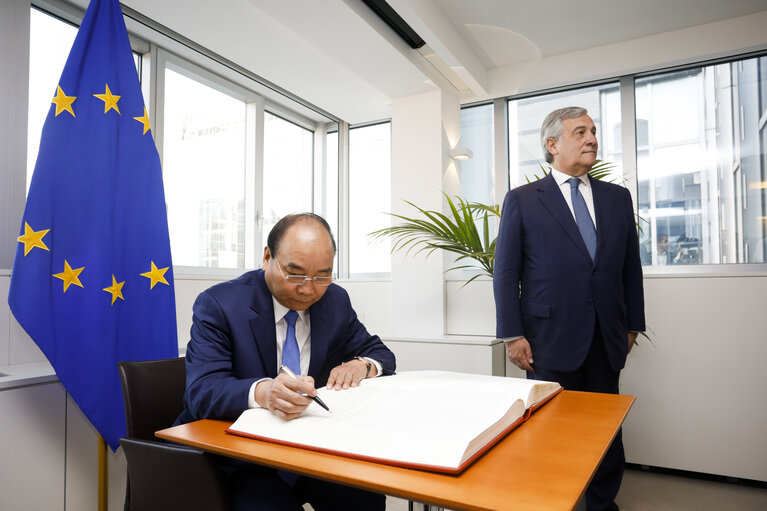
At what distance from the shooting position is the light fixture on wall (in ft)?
12.7

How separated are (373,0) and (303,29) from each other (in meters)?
0.45

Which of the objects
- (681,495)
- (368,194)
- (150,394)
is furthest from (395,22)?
(681,495)

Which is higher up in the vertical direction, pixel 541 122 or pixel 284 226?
pixel 541 122

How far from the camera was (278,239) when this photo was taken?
1.39 m

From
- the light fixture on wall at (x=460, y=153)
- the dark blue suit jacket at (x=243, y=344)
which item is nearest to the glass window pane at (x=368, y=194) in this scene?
the light fixture on wall at (x=460, y=153)

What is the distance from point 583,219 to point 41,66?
9.40ft

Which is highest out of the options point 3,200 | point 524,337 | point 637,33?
point 637,33

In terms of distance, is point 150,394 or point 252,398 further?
point 150,394

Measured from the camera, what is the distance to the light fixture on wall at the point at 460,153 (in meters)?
3.86

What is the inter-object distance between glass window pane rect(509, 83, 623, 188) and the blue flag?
293cm

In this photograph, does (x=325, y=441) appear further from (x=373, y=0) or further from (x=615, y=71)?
(x=615, y=71)

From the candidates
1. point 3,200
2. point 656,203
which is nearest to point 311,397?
point 3,200

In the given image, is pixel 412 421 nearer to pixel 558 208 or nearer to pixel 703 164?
pixel 558 208

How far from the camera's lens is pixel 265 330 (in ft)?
4.48
